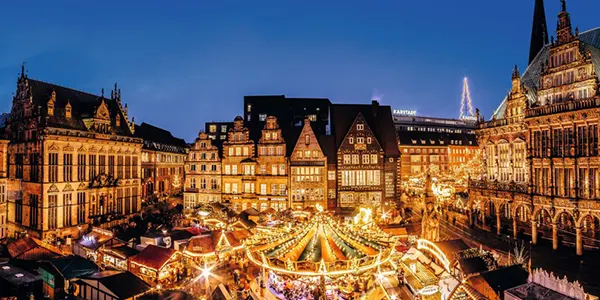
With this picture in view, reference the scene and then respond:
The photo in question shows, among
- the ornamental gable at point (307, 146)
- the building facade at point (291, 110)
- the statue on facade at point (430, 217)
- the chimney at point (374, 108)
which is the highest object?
the building facade at point (291, 110)

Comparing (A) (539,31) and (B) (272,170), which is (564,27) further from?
(B) (272,170)

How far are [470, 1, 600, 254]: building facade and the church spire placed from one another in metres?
10.6

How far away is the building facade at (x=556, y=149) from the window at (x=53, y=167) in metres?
40.3

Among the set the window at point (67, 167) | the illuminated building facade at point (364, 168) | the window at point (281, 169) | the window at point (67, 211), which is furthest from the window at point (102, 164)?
the illuminated building facade at point (364, 168)

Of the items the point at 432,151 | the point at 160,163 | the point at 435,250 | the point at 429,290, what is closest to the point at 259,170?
the point at 160,163

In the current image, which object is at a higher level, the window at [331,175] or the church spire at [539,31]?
the church spire at [539,31]

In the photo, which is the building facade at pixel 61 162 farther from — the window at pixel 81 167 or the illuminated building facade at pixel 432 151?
the illuminated building facade at pixel 432 151

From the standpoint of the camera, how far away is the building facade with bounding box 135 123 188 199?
51438 mm

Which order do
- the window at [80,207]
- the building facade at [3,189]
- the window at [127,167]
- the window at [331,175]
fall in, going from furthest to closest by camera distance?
the window at [331,175] < the window at [127,167] < the window at [80,207] < the building facade at [3,189]

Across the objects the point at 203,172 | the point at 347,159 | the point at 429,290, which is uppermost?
the point at 347,159

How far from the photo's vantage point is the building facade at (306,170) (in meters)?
41.2

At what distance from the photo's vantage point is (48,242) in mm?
30828

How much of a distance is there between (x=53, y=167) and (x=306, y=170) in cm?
2444

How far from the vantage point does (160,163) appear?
55.0 meters
